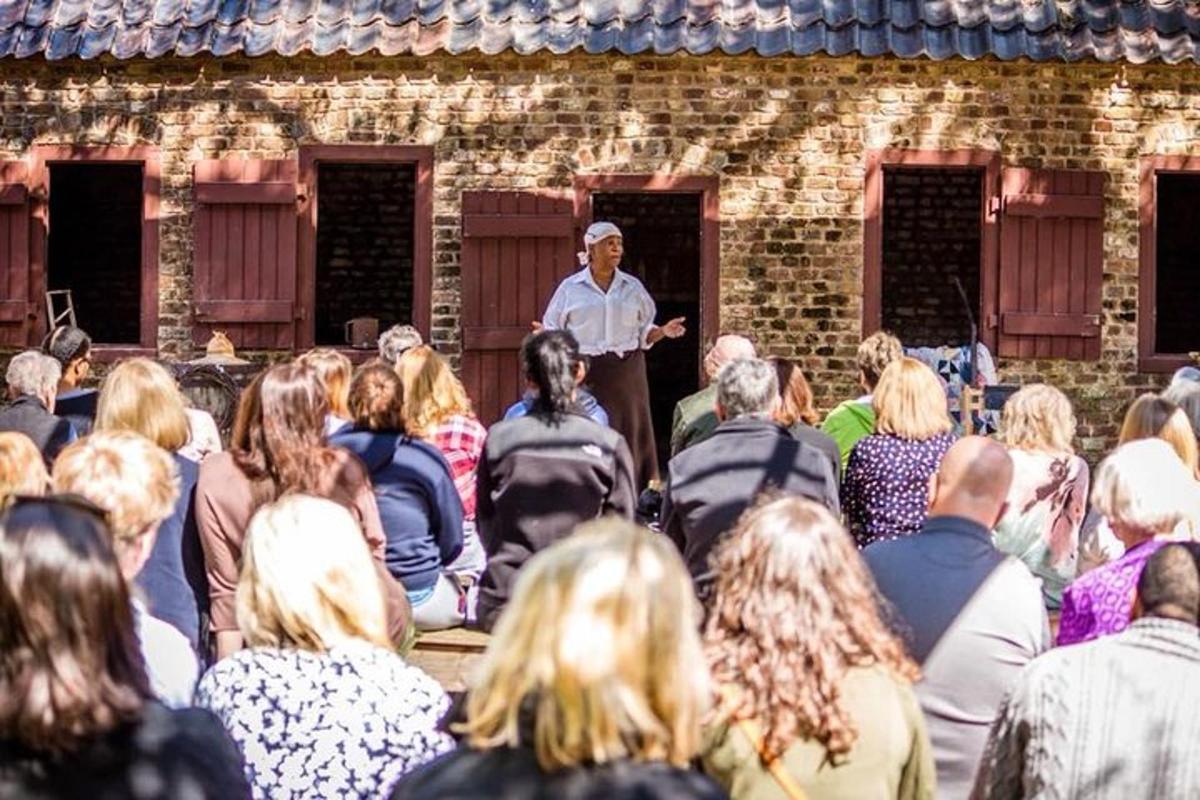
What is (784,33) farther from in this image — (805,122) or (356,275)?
(356,275)

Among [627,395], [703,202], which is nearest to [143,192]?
[703,202]

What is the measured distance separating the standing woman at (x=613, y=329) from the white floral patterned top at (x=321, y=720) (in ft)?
21.5

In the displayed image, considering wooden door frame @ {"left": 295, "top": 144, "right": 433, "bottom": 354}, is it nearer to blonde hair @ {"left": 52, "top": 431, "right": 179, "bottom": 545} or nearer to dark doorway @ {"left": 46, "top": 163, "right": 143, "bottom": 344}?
dark doorway @ {"left": 46, "top": 163, "right": 143, "bottom": 344}

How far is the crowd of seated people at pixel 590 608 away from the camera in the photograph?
92.7 inches

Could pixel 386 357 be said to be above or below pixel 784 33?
below

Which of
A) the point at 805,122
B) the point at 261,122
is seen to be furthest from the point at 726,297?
the point at 261,122

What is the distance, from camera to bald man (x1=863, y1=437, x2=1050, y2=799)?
3969mm

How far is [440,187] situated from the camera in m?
11.6

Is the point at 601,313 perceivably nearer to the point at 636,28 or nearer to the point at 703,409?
the point at 636,28

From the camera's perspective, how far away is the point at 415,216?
460 inches

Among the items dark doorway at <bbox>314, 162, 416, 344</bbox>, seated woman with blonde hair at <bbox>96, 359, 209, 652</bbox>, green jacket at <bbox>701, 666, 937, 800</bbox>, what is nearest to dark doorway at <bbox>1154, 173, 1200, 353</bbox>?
dark doorway at <bbox>314, 162, 416, 344</bbox>

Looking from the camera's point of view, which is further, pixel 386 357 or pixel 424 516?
pixel 386 357

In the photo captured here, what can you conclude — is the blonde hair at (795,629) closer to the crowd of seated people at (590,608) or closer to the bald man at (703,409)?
the crowd of seated people at (590,608)

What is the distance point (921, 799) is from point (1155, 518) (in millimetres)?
1576
